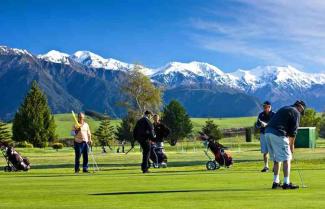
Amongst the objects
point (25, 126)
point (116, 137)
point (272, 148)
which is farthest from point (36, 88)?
point (272, 148)

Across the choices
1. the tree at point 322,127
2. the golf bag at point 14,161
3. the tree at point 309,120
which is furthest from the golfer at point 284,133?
the tree at point 322,127

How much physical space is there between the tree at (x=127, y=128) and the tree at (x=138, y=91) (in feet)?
7.98

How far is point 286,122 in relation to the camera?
16797 millimetres

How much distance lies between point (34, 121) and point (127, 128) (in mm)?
18315

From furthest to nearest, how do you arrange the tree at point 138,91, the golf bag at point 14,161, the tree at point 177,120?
the tree at point 177,120 < the tree at point 138,91 < the golf bag at point 14,161

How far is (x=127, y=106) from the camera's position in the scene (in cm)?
12144

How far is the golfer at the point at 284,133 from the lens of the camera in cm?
1672

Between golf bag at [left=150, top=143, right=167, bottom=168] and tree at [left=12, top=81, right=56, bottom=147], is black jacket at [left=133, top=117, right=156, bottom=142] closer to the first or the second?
golf bag at [left=150, top=143, right=167, bottom=168]

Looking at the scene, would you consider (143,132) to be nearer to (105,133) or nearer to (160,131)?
(160,131)

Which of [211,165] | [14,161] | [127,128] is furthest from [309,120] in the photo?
[14,161]

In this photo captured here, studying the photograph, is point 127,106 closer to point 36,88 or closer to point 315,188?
point 36,88

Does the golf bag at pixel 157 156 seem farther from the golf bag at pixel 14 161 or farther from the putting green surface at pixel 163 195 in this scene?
the putting green surface at pixel 163 195

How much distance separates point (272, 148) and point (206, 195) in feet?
9.73

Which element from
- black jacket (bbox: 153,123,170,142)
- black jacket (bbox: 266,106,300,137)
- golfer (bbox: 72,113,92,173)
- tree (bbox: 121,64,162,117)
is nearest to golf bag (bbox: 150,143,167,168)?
black jacket (bbox: 153,123,170,142)
